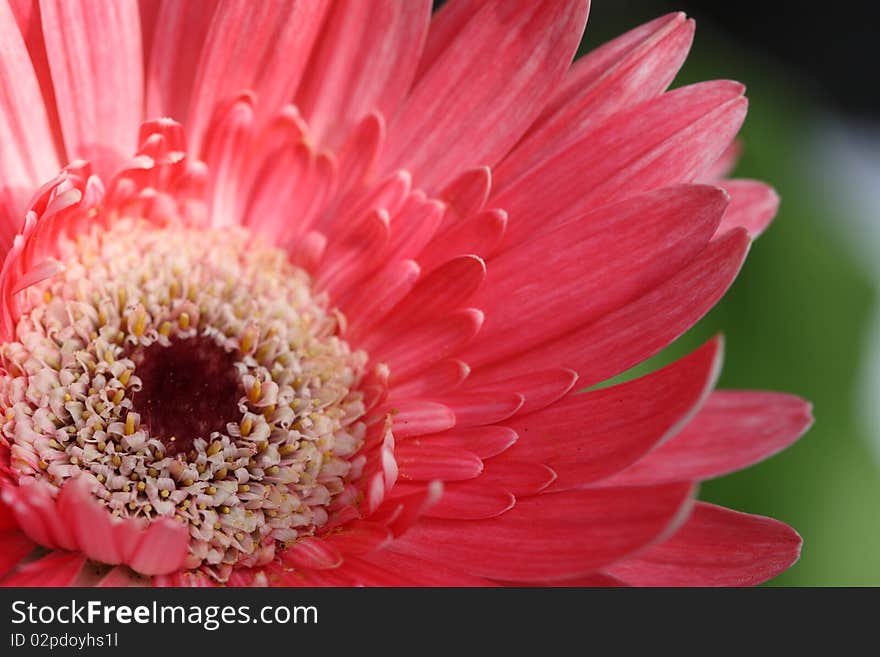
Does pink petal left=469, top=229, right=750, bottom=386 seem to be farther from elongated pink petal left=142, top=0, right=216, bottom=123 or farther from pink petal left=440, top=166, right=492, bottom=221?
elongated pink petal left=142, top=0, right=216, bottom=123

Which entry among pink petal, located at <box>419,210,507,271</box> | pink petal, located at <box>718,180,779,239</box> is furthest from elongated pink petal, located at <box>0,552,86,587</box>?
pink petal, located at <box>718,180,779,239</box>

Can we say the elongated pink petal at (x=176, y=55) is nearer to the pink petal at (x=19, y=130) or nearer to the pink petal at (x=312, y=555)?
the pink petal at (x=19, y=130)

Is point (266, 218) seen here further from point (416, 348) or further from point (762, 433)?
point (762, 433)

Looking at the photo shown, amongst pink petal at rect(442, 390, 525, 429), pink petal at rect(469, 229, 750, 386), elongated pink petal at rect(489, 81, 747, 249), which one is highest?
elongated pink petal at rect(489, 81, 747, 249)

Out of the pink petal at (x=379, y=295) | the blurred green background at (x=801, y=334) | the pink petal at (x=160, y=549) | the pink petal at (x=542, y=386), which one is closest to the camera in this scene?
the pink petal at (x=160, y=549)

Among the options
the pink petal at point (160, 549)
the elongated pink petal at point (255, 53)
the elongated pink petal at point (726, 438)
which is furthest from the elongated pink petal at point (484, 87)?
the pink petal at point (160, 549)

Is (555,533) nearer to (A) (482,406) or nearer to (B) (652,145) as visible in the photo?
(A) (482,406)

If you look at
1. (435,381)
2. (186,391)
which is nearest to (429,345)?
(435,381)
